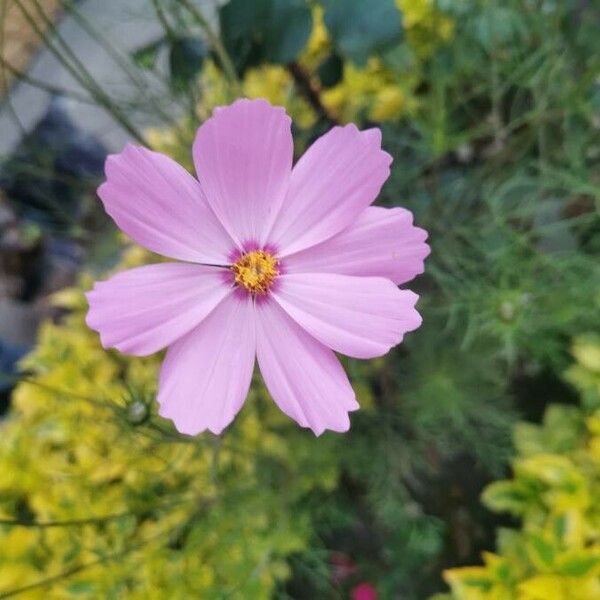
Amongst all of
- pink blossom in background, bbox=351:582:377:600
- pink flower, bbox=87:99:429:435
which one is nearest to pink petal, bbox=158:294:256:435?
pink flower, bbox=87:99:429:435

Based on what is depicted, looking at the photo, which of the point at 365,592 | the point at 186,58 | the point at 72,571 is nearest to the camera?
the point at 72,571

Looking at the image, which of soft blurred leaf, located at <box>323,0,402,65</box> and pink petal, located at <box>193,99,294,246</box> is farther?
soft blurred leaf, located at <box>323,0,402,65</box>

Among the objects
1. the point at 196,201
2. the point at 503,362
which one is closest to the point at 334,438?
the point at 503,362

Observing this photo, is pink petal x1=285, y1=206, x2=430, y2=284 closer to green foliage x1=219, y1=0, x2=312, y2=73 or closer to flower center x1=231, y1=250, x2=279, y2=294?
flower center x1=231, y1=250, x2=279, y2=294

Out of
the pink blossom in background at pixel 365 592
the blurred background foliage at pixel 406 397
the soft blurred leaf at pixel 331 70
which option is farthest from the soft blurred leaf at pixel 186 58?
the pink blossom in background at pixel 365 592

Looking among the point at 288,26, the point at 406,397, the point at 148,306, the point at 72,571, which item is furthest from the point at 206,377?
the point at 406,397

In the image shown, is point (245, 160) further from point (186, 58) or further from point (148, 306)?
point (186, 58)

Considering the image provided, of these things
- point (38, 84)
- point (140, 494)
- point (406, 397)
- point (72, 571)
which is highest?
point (38, 84)
